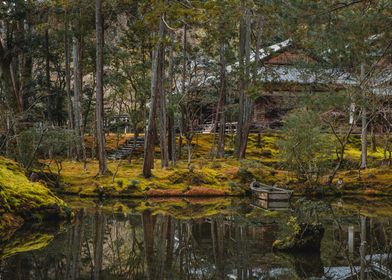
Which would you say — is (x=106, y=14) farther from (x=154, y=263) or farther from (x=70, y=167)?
(x=154, y=263)

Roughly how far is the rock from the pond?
0.66ft

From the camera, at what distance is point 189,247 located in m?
9.90

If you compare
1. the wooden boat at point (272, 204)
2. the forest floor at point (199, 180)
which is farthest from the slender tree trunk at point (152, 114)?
the wooden boat at point (272, 204)

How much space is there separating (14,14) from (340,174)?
699 inches

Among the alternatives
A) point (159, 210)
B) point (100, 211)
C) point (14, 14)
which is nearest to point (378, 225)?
point (159, 210)

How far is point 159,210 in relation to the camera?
1571 cm

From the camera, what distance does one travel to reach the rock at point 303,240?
382 inches

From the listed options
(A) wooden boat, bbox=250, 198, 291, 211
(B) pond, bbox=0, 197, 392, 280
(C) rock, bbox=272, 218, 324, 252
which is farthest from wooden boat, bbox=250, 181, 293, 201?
(C) rock, bbox=272, 218, 324, 252

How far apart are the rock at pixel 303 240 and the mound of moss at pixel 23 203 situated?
6296 millimetres

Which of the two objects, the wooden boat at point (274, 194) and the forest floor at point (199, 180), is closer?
the wooden boat at point (274, 194)

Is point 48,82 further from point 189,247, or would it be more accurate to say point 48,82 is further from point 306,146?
point 189,247

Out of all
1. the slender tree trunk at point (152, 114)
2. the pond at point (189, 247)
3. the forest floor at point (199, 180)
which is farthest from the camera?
the slender tree trunk at point (152, 114)

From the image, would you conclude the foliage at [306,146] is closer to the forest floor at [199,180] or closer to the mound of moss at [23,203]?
the forest floor at [199,180]

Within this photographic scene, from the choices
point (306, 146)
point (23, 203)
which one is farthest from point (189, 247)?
point (306, 146)
